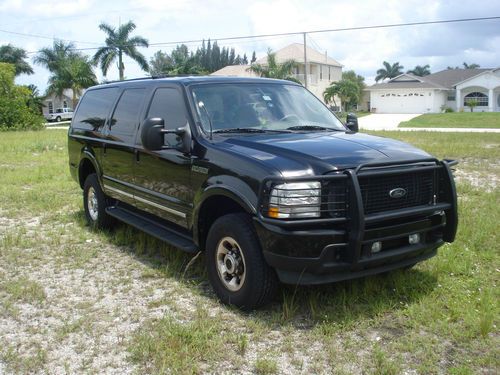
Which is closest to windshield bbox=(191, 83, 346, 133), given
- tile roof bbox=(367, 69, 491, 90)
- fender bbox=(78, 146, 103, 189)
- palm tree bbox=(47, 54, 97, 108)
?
fender bbox=(78, 146, 103, 189)

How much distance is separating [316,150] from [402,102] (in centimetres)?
6373

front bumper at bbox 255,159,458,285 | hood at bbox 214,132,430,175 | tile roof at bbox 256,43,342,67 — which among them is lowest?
front bumper at bbox 255,159,458,285

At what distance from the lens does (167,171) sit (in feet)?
17.4

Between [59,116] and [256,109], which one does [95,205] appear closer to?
[256,109]

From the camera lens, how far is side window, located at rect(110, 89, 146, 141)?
604cm

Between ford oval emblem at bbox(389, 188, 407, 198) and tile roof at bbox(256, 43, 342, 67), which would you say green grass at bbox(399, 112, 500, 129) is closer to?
tile roof at bbox(256, 43, 342, 67)

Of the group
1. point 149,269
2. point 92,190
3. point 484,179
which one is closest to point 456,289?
point 149,269

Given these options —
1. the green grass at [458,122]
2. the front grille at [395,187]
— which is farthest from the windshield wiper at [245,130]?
the green grass at [458,122]

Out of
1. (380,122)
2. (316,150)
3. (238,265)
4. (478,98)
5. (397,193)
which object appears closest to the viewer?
Answer: (397,193)

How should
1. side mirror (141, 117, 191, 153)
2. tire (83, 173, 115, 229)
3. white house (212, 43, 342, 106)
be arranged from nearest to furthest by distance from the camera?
side mirror (141, 117, 191, 153) → tire (83, 173, 115, 229) → white house (212, 43, 342, 106)

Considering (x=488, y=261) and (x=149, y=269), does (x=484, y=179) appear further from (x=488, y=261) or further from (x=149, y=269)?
(x=149, y=269)

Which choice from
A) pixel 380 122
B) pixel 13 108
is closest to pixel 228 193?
pixel 13 108

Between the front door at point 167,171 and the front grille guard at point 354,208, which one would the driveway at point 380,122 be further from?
the front grille guard at point 354,208

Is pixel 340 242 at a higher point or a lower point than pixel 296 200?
lower
